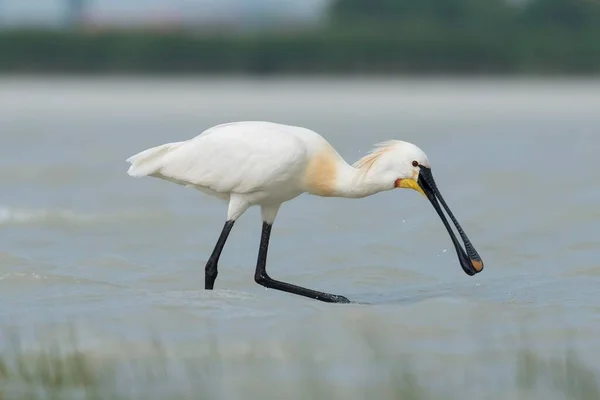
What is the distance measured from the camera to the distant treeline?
4853 cm

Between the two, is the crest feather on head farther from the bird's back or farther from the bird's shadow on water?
the bird's shadow on water

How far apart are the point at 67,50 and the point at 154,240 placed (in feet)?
120

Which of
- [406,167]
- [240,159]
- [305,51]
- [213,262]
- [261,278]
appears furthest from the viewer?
[305,51]

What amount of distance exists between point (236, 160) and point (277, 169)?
1.02 feet

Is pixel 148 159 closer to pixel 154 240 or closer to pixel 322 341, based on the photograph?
pixel 322 341

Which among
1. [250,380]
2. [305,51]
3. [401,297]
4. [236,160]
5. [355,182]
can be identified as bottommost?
[250,380]

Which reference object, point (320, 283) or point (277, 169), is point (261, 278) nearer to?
point (277, 169)

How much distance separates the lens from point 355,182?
938cm

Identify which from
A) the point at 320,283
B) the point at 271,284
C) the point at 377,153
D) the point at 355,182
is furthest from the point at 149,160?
the point at 320,283

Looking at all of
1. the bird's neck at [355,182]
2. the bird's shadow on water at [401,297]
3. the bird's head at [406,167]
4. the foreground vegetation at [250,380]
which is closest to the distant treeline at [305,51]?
the bird's shadow on water at [401,297]

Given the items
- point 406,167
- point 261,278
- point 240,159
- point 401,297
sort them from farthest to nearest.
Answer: point 401,297 < point 261,278 < point 240,159 < point 406,167

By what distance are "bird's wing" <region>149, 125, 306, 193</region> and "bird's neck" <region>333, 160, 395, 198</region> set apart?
25 cm

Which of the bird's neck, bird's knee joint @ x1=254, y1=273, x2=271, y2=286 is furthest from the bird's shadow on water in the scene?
the bird's neck

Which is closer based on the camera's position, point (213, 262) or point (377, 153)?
point (377, 153)
